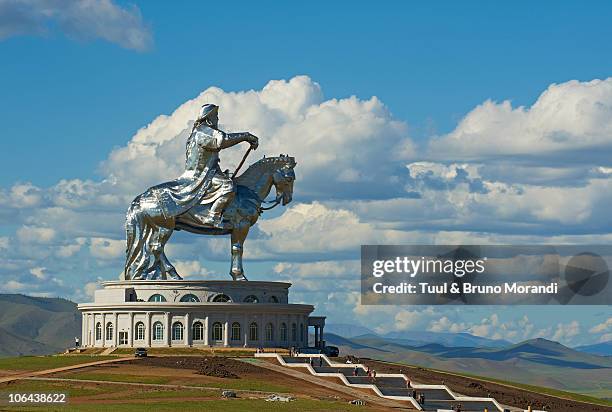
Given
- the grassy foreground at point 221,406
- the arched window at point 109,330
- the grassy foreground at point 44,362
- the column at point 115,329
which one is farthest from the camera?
the arched window at point 109,330

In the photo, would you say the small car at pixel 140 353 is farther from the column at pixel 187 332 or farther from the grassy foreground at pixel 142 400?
the grassy foreground at pixel 142 400

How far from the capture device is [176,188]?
503 ft

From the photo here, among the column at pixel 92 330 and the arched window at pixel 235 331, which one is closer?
the arched window at pixel 235 331

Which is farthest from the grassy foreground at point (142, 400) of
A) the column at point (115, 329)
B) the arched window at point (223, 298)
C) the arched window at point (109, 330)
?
the arched window at point (223, 298)

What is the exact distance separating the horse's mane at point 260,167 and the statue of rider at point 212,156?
3.51m

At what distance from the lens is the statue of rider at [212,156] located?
153 meters

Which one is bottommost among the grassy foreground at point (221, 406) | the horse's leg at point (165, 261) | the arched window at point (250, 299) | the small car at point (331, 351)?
the grassy foreground at point (221, 406)

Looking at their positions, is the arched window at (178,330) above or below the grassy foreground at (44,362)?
above

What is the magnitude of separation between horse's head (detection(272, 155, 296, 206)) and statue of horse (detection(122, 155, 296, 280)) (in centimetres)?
224

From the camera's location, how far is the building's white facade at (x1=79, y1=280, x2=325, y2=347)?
15062 cm

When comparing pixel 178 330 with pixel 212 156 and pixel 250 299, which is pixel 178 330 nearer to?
pixel 250 299

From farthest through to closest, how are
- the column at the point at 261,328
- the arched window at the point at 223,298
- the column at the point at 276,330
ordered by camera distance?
the column at the point at 276,330 → the arched window at the point at 223,298 → the column at the point at 261,328

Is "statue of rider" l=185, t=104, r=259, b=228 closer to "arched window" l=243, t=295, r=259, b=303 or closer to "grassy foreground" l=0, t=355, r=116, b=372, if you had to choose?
"arched window" l=243, t=295, r=259, b=303

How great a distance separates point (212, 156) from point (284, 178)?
863 centimetres
